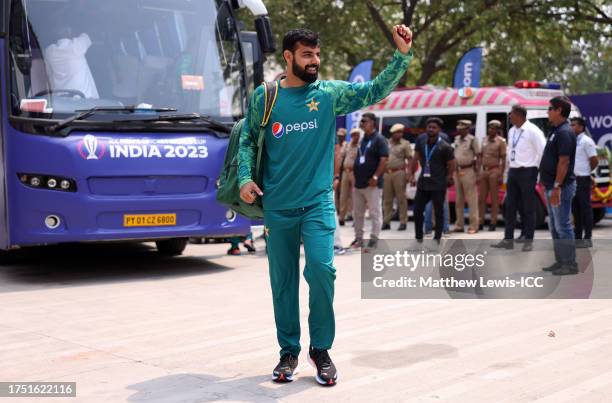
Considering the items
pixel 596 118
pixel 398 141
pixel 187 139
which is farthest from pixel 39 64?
pixel 596 118

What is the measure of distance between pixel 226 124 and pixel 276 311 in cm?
487

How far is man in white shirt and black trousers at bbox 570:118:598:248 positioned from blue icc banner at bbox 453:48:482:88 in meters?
9.44

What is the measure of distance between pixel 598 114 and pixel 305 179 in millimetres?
13665

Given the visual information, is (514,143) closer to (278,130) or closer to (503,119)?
(503,119)

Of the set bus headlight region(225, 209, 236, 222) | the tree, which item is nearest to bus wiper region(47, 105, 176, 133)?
bus headlight region(225, 209, 236, 222)

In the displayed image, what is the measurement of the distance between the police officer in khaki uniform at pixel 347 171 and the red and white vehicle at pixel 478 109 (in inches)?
47.2

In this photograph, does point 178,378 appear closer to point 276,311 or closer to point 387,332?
point 276,311

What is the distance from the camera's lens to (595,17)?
2208 cm

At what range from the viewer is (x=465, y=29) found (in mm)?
23531

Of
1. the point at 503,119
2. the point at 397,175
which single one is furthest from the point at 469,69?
the point at 397,175

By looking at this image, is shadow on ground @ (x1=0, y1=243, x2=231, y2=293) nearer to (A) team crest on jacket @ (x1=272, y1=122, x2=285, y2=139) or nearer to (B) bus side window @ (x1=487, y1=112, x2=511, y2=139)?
(A) team crest on jacket @ (x1=272, y1=122, x2=285, y2=139)

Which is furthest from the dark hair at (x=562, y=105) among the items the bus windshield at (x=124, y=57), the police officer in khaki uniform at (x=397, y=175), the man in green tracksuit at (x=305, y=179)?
the police officer in khaki uniform at (x=397, y=175)

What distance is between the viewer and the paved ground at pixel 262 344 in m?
4.89

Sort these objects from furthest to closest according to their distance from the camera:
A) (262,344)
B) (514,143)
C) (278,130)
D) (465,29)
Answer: (465,29), (514,143), (262,344), (278,130)
